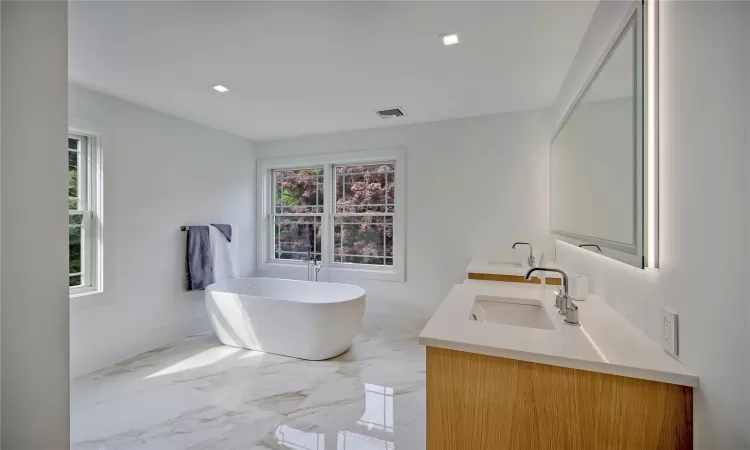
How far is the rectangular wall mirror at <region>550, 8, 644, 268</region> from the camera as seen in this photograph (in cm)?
120

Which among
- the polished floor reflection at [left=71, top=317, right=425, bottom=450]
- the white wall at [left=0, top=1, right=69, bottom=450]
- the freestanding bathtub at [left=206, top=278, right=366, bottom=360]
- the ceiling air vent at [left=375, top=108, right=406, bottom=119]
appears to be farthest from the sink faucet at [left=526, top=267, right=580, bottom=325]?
the ceiling air vent at [left=375, top=108, right=406, bottom=119]

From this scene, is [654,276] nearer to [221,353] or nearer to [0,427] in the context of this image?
A: [0,427]

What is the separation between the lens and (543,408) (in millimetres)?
1116

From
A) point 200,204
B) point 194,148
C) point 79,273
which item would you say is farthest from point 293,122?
point 79,273

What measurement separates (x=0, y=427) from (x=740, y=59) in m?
1.67

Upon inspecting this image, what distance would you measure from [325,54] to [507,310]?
6.56 feet

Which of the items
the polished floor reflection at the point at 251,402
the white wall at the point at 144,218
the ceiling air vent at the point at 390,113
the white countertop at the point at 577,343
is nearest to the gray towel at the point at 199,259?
the white wall at the point at 144,218

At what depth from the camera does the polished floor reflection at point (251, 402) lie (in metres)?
1.98

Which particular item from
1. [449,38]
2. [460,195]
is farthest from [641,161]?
[460,195]

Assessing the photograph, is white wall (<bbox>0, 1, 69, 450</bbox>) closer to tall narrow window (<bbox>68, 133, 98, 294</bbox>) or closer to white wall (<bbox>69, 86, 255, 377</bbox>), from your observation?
white wall (<bbox>69, 86, 255, 377</bbox>)

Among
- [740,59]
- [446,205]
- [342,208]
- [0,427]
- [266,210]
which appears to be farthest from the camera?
[266,210]

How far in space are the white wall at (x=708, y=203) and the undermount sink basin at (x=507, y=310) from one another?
28.1 inches

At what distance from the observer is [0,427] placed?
21.7 inches

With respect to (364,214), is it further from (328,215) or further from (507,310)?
(507,310)
